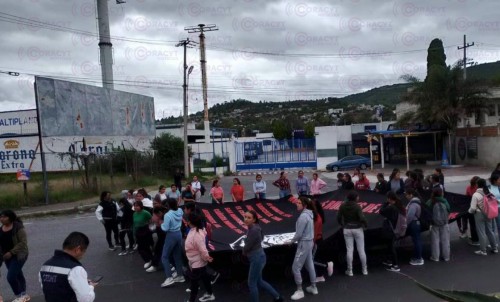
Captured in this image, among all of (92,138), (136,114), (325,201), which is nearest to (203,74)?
(136,114)

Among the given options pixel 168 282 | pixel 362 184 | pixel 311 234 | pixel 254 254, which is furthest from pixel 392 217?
pixel 168 282

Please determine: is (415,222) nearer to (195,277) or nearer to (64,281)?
(195,277)

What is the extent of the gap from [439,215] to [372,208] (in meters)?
1.59

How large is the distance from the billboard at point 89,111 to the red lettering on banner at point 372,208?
20501mm

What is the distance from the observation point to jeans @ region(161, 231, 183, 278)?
26.1 ft

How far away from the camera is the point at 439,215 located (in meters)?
8.41

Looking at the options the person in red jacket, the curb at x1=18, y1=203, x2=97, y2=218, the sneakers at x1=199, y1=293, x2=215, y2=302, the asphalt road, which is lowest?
the curb at x1=18, y1=203, x2=97, y2=218

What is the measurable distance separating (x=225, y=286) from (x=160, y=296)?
1165 mm

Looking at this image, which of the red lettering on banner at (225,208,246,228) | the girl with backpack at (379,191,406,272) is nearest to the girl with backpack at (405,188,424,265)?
the girl with backpack at (379,191,406,272)

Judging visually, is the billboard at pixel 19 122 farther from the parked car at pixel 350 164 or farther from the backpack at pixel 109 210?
the backpack at pixel 109 210

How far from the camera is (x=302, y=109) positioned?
511 ft

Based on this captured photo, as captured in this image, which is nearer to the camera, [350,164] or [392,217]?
[392,217]

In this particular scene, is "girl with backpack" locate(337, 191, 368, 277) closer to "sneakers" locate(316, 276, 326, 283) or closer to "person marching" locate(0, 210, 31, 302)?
"sneakers" locate(316, 276, 326, 283)

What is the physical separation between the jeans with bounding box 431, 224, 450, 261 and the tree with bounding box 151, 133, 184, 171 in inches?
1002
